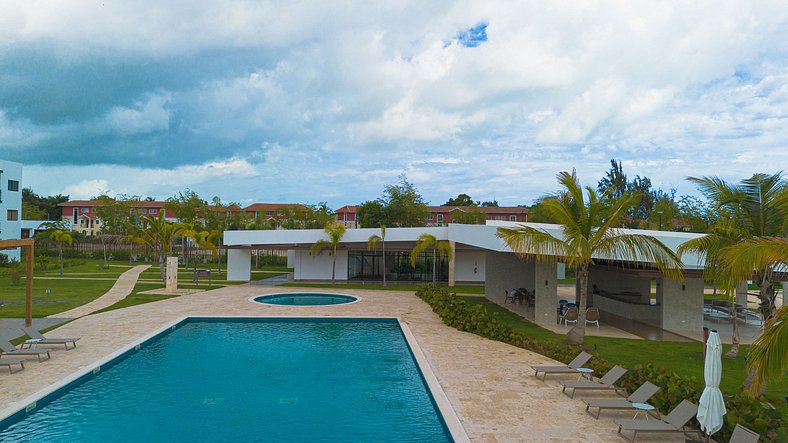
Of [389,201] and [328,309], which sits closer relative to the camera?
[328,309]

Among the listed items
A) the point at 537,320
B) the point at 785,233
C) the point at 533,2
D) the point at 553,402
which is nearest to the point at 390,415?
the point at 553,402

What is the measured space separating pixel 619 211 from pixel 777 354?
7419 millimetres

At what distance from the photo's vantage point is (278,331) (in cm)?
1634

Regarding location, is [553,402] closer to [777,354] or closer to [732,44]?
[777,354]

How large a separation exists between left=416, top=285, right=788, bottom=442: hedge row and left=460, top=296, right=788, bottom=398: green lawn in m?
1.03

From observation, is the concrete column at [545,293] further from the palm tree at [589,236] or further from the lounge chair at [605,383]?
the lounge chair at [605,383]

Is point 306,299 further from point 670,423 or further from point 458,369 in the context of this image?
point 670,423

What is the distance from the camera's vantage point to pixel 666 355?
12.9 meters

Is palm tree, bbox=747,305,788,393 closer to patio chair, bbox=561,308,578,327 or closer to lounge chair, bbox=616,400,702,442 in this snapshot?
lounge chair, bbox=616,400,702,442

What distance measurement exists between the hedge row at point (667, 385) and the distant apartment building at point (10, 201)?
151 ft

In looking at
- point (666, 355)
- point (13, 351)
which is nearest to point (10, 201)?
point (13, 351)

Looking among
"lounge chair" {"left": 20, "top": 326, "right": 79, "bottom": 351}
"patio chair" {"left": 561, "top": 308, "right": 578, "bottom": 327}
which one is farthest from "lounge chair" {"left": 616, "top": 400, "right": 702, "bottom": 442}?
"lounge chair" {"left": 20, "top": 326, "right": 79, "bottom": 351}

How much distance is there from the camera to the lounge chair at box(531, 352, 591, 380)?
10.5 meters

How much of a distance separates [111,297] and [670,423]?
2287cm
